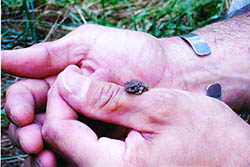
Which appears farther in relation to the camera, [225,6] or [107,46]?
[225,6]

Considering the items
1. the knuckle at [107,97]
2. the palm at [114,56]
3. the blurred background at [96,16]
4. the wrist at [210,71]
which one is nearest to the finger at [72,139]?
the knuckle at [107,97]

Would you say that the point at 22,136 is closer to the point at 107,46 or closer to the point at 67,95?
the point at 67,95

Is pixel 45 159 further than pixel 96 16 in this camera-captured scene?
No

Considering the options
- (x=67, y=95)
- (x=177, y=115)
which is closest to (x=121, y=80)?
(x=67, y=95)

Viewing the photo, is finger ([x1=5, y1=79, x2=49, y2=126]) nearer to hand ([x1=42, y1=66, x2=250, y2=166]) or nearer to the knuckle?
hand ([x1=42, y1=66, x2=250, y2=166])

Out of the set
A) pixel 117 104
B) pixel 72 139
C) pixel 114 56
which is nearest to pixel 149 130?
pixel 117 104

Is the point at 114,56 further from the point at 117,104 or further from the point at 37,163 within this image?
the point at 37,163

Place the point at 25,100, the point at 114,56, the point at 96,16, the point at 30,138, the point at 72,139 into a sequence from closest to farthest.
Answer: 1. the point at 72,139
2. the point at 30,138
3. the point at 25,100
4. the point at 114,56
5. the point at 96,16
